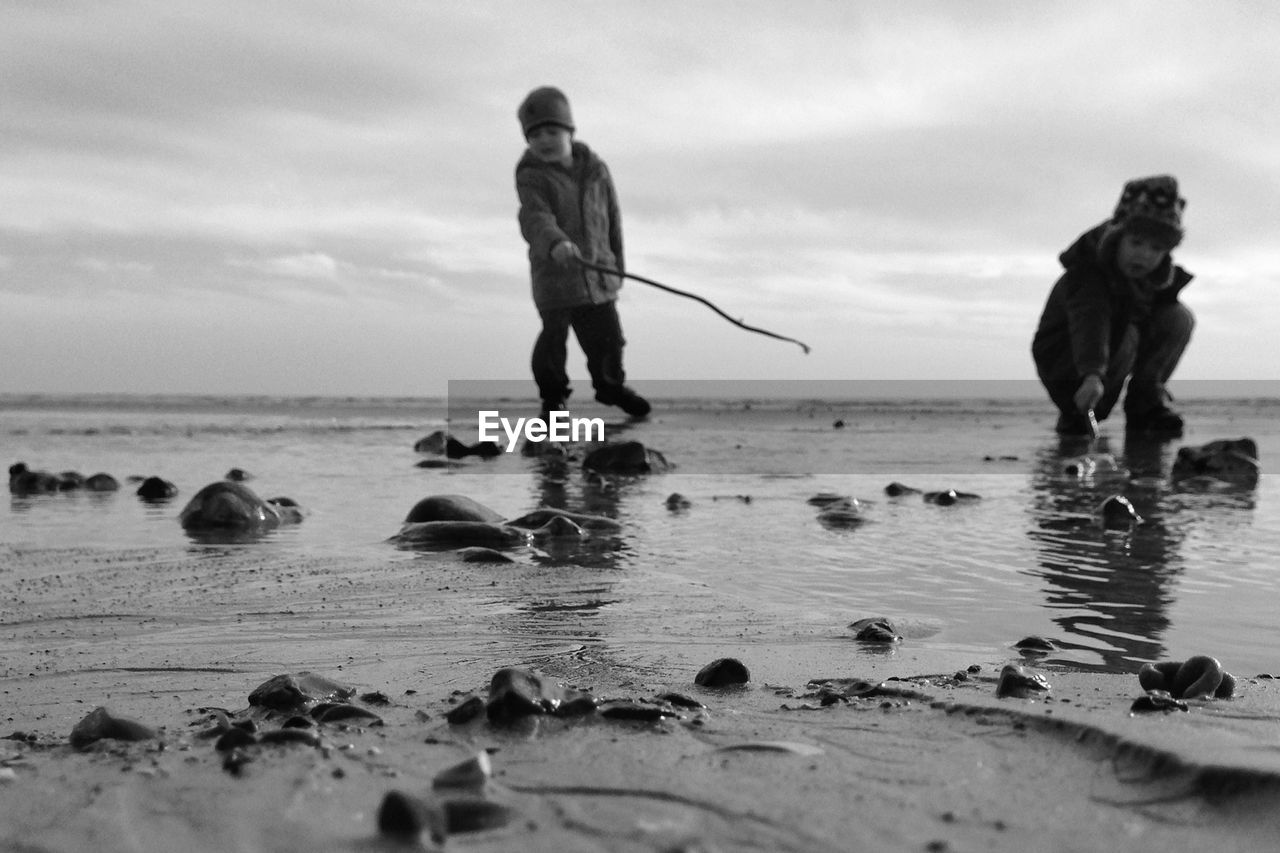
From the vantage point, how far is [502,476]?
6.57 meters

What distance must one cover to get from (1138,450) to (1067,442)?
990 mm

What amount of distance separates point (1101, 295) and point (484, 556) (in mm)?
6615

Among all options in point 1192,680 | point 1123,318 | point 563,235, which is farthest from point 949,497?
point 563,235

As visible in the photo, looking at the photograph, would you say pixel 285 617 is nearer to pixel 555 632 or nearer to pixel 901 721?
pixel 555 632

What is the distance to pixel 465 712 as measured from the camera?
167cm

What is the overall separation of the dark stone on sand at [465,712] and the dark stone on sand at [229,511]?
2768mm

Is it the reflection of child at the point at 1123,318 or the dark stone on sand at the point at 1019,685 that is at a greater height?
the reflection of child at the point at 1123,318

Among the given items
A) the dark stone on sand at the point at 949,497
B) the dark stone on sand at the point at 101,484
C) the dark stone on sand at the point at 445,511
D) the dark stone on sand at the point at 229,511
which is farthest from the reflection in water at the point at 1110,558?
the dark stone on sand at the point at 101,484

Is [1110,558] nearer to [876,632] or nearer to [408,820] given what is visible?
[876,632]

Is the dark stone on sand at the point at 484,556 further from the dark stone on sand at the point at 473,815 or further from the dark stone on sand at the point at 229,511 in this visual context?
Answer: the dark stone on sand at the point at 473,815

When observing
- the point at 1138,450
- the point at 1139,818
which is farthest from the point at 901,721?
the point at 1138,450

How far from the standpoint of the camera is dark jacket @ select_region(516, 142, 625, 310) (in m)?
9.55

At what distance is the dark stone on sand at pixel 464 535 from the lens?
3.81 metres

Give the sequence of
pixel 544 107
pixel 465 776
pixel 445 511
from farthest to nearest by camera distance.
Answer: pixel 544 107
pixel 445 511
pixel 465 776
